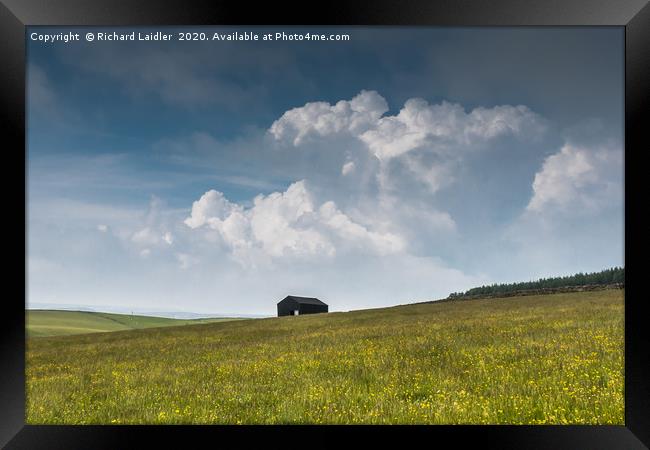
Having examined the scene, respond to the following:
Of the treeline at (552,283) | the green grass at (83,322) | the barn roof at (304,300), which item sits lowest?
the green grass at (83,322)

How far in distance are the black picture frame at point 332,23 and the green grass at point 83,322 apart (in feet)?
167

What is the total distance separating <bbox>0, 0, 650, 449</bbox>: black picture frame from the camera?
5609mm

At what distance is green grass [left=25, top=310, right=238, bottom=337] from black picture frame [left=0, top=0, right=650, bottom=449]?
5098 cm

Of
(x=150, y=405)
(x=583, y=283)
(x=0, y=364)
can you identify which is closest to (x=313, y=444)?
(x=150, y=405)

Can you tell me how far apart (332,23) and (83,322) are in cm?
6817

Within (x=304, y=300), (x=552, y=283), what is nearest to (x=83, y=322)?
(x=304, y=300)

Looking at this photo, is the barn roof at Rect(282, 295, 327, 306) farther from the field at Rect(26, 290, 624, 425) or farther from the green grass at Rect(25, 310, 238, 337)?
the field at Rect(26, 290, 624, 425)

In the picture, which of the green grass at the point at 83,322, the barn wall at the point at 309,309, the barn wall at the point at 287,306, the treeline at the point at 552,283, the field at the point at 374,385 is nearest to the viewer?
the field at the point at 374,385

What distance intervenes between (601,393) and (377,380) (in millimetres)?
3674

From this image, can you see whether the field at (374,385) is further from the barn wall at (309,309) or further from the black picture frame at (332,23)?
the barn wall at (309,309)

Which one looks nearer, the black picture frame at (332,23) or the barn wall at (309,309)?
the black picture frame at (332,23)

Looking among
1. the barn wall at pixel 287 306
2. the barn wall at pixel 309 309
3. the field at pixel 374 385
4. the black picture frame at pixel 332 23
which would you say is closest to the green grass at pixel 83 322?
the barn wall at pixel 287 306

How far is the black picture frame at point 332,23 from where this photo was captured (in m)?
5.61

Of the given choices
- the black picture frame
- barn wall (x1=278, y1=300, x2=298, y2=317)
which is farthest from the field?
barn wall (x1=278, y1=300, x2=298, y2=317)
